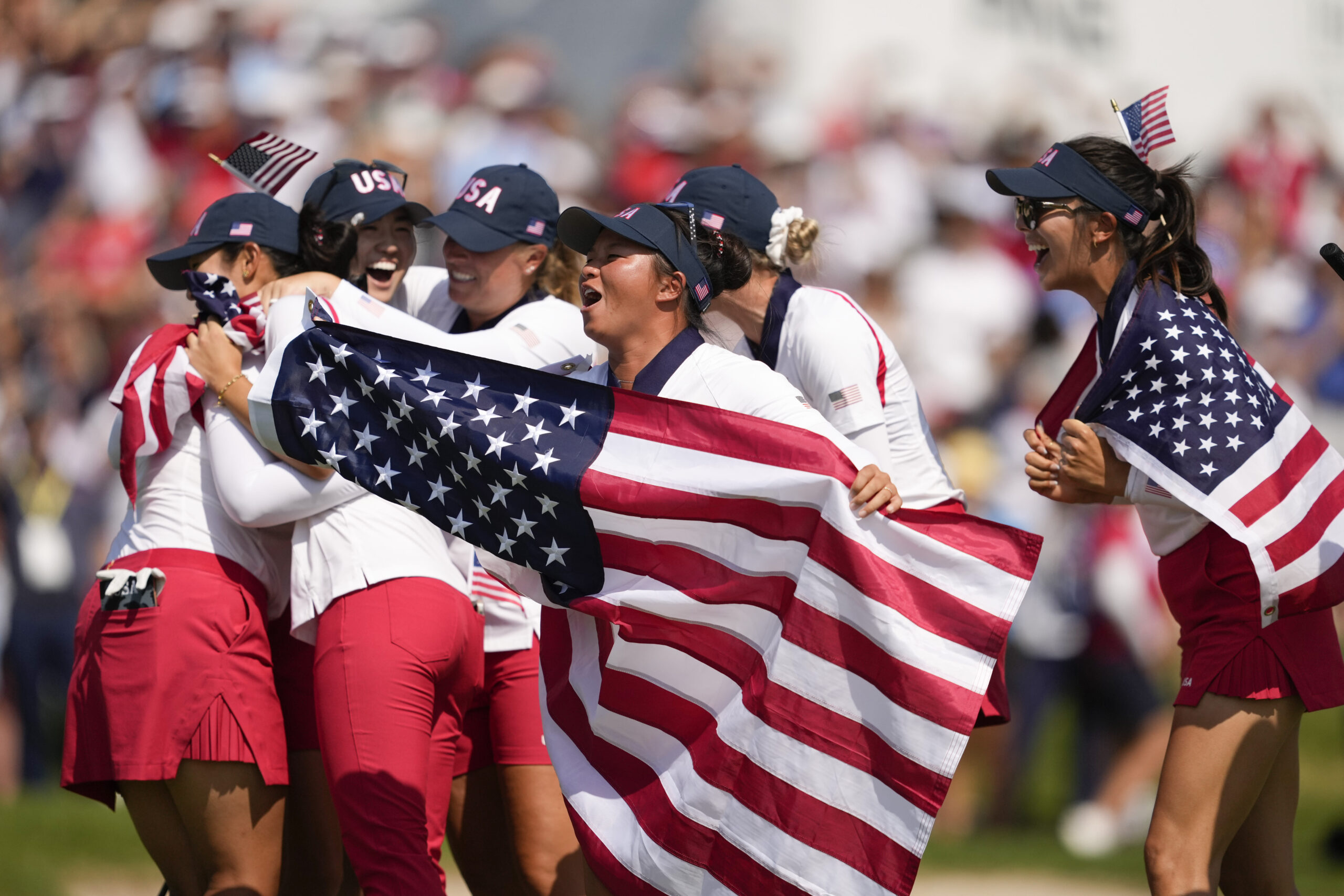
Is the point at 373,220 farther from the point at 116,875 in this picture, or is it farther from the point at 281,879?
the point at 116,875

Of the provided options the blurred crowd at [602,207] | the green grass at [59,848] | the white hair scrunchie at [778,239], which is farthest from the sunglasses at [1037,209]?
the green grass at [59,848]

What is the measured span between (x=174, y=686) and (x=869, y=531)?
190 centimetres

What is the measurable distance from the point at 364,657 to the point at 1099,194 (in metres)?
2.33

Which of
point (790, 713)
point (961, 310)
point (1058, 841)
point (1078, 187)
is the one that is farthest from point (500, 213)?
point (961, 310)

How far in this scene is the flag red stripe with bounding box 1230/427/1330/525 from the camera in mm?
3826

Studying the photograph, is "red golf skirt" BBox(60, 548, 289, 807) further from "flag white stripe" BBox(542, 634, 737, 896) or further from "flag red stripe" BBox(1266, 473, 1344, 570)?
"flag red stripe" BBox(1266, 473, 1344, 570)

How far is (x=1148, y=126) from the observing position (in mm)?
4203

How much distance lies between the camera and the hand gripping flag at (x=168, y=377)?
4105 millimetres

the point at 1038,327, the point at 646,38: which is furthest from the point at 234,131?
the point at 1038,327

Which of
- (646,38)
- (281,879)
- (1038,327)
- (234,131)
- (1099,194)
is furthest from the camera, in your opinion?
(646,38)

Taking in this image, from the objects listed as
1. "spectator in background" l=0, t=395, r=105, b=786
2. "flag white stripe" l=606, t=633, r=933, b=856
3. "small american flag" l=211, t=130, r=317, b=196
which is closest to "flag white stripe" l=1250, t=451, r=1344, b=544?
"flag white stripe" l=606, t=633, r=933, b=856

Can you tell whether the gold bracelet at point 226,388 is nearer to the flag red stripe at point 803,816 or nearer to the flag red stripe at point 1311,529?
the flag red stripe at point 803,816

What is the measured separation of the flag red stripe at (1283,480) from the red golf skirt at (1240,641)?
0.28ft

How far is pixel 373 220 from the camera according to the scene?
15.3 feet
